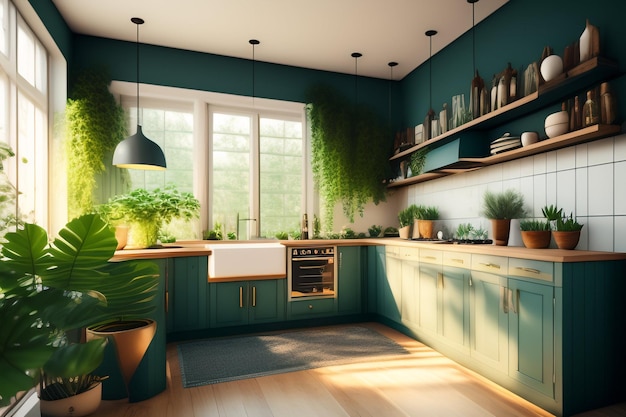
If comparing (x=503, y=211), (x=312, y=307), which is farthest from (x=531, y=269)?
(x=312, y=307)

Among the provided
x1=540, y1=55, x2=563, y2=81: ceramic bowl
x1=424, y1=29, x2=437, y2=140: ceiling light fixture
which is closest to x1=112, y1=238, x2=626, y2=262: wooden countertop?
x1=540, y1=55, x2=563, y2=81: ceramic bowl

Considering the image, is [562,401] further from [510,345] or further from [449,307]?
[449,307]

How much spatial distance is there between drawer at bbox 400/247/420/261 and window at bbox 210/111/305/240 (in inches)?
59.4

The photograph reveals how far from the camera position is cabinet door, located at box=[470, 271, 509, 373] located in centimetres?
256

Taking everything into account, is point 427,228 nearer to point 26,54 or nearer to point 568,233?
point 568,233

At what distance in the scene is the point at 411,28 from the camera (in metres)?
3.83

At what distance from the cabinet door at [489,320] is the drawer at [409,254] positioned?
718 mm

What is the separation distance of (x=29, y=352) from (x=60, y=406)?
5.37 ft

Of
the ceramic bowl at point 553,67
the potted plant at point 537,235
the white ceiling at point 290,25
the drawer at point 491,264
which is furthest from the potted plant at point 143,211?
the ceramic bowl at point 553,67

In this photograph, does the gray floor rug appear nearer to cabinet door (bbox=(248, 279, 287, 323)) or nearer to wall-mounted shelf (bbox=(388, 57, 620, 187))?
cabinet door (bbox=(248, 279, 287, 323))

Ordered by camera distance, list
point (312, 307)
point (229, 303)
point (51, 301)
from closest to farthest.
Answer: point (51, 301) < point (229, 303) < point (312, 307)

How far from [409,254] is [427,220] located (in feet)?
2.29

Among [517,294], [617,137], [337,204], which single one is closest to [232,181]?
[337,204]

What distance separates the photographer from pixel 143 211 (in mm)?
3254
